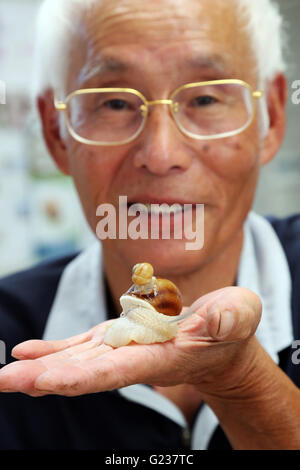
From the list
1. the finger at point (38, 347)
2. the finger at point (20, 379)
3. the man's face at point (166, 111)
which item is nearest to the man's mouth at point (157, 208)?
the man's face at point (166, 111)

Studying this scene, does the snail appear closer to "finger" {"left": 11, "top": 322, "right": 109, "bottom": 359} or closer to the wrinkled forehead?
"finger" {"left": 11, "top": 322, "right": 109, "bottom": 359}

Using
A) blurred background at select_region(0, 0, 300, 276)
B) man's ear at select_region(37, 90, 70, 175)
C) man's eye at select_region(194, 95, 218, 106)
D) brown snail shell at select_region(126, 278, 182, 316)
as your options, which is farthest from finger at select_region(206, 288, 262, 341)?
blurred background at select_region(0, 0, 300, 276)

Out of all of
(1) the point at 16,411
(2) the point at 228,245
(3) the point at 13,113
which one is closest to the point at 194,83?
(2) the point at 228,245

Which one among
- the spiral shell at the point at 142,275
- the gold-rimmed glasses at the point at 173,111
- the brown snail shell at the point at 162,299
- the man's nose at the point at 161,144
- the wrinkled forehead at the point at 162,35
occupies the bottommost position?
the brown snail shell at the point at 162,299

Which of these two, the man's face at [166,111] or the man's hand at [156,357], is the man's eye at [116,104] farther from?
the man's hand at [156,357]

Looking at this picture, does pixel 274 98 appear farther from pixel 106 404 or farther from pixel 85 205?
pixel 106 404

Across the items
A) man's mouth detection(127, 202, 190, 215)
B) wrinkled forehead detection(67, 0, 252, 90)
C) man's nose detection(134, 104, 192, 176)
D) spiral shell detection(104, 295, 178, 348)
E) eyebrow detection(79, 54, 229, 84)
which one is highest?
wrinkled forehead detection(67, 0, 252, 90)

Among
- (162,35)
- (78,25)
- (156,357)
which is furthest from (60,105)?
(156,357)
